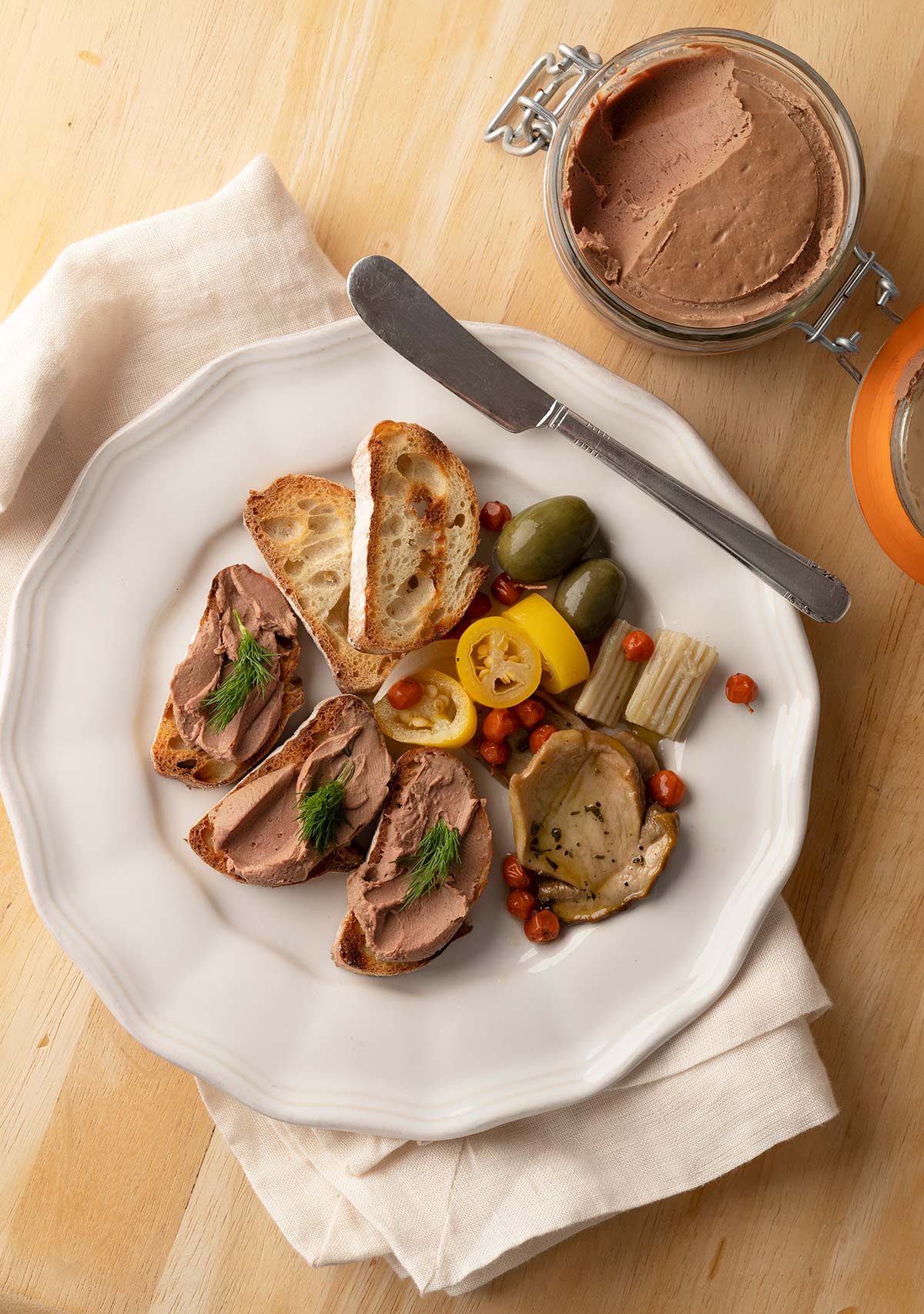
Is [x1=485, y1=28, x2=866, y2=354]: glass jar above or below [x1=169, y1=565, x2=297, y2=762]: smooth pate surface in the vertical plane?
above

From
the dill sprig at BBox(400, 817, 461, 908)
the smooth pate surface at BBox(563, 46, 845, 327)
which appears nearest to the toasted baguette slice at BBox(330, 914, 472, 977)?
the dill sprig at BBox(400, 817, 461, 908)

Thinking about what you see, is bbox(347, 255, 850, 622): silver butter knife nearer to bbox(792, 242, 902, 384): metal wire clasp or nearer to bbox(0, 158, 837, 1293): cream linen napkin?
bbox(0, 158, 837, 1293): cream linen napkin

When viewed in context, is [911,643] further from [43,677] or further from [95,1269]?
[95,1269]

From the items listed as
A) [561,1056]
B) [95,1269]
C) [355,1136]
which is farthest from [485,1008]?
[95,1269]

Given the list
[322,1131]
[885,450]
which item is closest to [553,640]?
[885,450]

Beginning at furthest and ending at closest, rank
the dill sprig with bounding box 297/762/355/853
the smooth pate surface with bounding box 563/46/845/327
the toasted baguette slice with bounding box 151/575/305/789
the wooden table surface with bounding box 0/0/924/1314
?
the wooden table surface with bounding box 0/0/924/1314, the toasted baguette slice with bounding box 151/575/305/789, the dill sprig with bounding box 297/762/355/853, the smooth pate surface with bounding box 563/46/845/327

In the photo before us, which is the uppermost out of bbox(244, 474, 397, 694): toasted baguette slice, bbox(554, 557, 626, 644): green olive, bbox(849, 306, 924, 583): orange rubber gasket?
bbox(849, 306, 924, 583): orange rubber gasket
